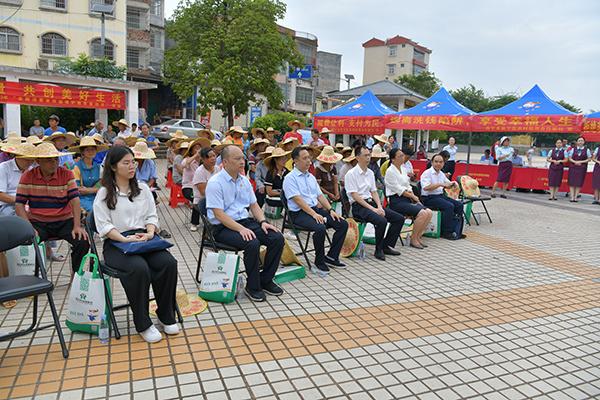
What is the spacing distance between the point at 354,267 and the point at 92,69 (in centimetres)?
1879

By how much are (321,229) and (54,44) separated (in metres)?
26.4

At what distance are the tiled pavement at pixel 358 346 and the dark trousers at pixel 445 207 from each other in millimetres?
1825

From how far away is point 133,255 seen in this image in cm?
344

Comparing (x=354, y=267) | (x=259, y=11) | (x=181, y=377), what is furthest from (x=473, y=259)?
(x=259, y=11)

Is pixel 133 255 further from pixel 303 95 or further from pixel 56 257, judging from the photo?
pixel 303 95

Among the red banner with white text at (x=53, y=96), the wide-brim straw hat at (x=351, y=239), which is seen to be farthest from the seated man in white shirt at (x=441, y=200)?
the red banner with white text at (x=53, y=96)

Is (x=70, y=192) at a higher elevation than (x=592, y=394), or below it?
higher

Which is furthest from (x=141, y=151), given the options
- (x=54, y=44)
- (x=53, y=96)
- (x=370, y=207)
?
(x=54, y=44)

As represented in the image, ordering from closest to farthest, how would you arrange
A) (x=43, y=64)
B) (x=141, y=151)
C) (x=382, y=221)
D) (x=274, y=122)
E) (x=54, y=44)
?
(x=382, y=221)
(x=141, y=151)
(x=43, y=64)
(x=274, y=122)
(x=54, y=44)

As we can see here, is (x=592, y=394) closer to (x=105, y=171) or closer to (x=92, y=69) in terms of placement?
(x=105, y=171)

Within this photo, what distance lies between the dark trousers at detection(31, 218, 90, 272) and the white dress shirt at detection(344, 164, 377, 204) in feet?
11.3

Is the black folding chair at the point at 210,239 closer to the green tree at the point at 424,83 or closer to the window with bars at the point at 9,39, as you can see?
the window with bars at the point at 9,39

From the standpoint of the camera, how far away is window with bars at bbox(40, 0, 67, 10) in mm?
24422

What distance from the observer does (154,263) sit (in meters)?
3.46
